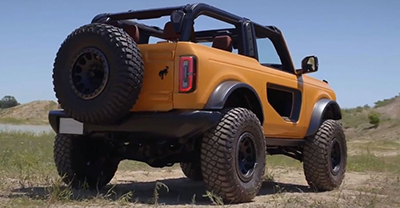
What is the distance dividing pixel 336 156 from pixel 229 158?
10.3ft

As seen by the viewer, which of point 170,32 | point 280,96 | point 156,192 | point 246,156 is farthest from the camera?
point 280,96

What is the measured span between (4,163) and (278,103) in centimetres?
450

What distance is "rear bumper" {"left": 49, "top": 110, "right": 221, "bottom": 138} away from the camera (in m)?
4.88

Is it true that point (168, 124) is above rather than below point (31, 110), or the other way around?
above

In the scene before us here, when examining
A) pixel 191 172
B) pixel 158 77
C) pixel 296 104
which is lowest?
pixel 191 172

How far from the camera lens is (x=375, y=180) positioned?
8.89 meters

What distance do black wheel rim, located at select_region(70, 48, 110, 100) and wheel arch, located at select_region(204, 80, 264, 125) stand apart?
988 mm

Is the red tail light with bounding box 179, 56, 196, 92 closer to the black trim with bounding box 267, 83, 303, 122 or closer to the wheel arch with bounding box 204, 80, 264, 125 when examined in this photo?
the wheel arch with bounding box 204, 80, 264, 125

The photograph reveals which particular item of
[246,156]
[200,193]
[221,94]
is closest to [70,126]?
[221,94]

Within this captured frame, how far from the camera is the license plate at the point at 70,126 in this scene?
17.7 ft

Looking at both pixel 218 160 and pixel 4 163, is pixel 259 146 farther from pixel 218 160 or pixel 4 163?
pixel 4 163

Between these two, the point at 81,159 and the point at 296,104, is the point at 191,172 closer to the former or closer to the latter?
the point at 296,104

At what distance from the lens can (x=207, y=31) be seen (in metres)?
7.14

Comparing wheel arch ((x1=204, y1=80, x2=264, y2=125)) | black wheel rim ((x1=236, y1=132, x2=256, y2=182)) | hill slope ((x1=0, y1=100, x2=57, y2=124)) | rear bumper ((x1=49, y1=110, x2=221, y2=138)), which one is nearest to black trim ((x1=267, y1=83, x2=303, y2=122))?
wheel arch ((x1=204, y1=80, x2=264, y2=125))
